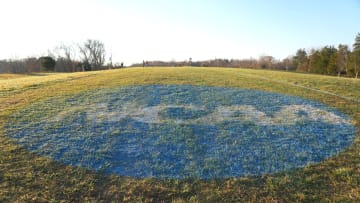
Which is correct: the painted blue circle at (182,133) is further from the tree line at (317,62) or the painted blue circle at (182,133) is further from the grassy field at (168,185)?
the tree line at (317,62)

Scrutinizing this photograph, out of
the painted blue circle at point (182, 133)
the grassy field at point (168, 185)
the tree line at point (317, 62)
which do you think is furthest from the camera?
the tree line at point (317, 62)

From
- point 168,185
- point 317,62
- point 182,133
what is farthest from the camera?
point 317,62

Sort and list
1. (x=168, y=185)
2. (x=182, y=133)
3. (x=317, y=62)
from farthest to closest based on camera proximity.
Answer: (x=317, y=62), (x=182, y=133), (x=168, y=185)

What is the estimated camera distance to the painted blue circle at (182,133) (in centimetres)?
479

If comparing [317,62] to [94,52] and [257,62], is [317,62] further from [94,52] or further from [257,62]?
[94,52]

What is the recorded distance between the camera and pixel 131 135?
236 inches

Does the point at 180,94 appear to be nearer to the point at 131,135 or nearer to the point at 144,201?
the point at 131,135

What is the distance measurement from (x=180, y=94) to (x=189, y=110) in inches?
89.5

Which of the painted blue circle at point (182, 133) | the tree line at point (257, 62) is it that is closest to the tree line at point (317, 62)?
the tree line at point (257, 62)

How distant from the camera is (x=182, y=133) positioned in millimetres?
6129

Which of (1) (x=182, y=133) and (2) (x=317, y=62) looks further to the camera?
(2) (x=317, y=62)

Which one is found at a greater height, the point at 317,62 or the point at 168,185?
the point at 317,62

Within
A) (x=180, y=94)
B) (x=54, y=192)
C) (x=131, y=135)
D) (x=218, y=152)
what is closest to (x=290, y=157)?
(x=218, y=152)

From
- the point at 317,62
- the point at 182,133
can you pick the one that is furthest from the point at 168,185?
the point at 317,62
